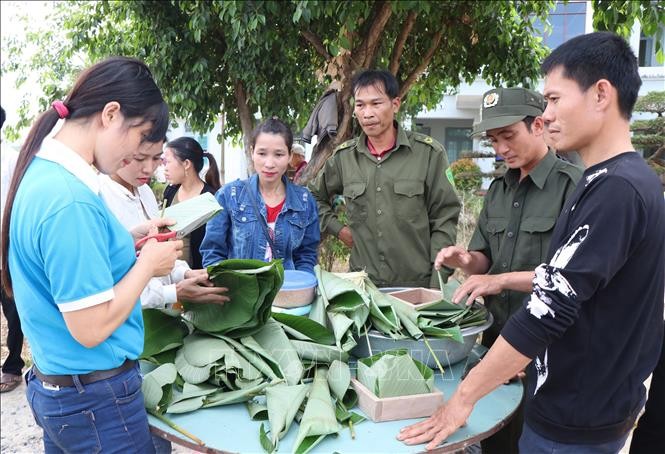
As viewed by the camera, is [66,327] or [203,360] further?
[203,360]

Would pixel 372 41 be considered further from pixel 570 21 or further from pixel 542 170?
pixel 570 21

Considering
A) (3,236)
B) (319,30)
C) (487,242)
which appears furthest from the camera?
(319,30)

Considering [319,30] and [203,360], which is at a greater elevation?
[319,30]

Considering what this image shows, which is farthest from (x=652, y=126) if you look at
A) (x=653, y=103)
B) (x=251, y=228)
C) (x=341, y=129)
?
(x=251, y=228)

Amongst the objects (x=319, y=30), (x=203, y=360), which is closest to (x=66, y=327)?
(x=203, y=360)

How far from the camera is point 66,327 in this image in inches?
50.7

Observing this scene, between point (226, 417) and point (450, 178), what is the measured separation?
1904 millimetres

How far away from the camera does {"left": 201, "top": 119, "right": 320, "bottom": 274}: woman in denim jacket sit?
8.89 ft

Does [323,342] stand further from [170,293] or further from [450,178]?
[450,178]

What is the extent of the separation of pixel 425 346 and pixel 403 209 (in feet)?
4.16

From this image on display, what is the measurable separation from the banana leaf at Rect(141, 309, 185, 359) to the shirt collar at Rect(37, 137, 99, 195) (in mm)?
551

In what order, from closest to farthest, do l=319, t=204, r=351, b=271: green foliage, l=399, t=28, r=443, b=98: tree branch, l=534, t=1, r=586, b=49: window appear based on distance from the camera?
l=399, t=28, r=443, b=98: tree branch → l=319, t=204, r=351, b=271: green foliage → l=534, t=1, r=586, b=49: window

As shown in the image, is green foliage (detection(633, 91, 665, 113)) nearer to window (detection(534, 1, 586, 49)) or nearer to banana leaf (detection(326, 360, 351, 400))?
banana leaf (detection(326, 360, 351, 400))

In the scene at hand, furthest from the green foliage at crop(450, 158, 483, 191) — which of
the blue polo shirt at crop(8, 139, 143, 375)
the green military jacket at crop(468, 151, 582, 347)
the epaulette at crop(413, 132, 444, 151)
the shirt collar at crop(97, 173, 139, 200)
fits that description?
the blue polo shirt at crop(8, 139, 143, 375)
